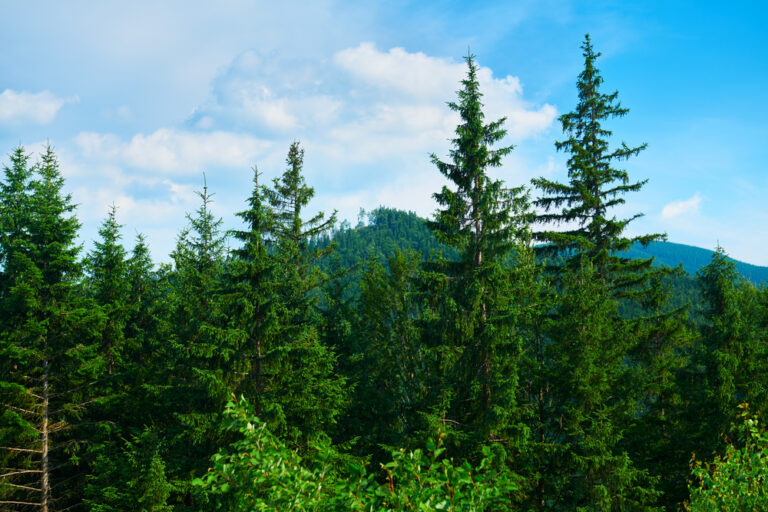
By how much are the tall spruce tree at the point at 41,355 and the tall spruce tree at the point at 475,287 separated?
1449 centimetres

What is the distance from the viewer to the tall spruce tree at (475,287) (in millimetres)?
14445

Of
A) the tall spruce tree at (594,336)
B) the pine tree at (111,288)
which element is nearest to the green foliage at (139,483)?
the pine tree at (111,288)

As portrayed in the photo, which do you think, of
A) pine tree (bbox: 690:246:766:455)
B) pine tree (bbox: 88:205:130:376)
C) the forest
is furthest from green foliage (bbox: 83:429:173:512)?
pine tree (bbox: 690:246:766:455)

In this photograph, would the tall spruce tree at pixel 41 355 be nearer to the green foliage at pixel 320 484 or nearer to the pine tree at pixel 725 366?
the green foliage at pixel 320 484

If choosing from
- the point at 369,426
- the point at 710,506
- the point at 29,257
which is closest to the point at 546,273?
the point at 369,426

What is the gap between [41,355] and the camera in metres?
16.9

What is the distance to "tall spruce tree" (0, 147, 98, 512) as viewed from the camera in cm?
1653

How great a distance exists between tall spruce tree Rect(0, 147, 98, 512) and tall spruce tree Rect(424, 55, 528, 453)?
14487 mm

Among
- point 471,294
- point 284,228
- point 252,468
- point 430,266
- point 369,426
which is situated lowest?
point 369,426

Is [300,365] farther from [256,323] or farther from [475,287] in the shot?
[475,287]

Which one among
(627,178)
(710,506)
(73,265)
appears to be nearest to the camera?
(710,506)

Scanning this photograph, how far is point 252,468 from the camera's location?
346cm

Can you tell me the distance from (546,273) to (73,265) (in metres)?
21.0

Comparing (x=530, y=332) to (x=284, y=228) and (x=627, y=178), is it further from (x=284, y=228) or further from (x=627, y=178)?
(x=284, y=228)
